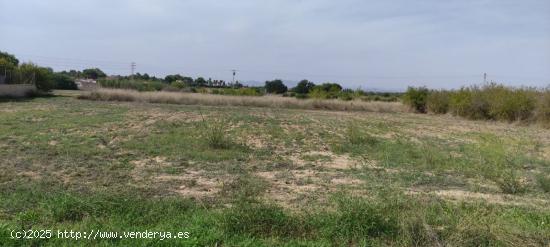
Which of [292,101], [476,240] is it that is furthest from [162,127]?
[292,101]

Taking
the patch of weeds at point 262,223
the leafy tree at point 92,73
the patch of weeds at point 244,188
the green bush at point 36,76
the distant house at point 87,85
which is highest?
the leafy tree at point 92,73

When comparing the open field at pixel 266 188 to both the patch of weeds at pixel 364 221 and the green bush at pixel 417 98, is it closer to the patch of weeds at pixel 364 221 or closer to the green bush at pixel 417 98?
the patch of weeds at pixel 364 221

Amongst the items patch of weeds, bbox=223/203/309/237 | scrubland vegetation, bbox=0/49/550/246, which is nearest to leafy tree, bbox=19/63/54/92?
scrubland vegetation, bbox=0/49/550/246

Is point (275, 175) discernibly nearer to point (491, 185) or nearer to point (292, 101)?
point (491, 185)

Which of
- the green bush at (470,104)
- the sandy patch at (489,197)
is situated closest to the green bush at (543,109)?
the green bush at (470,104)

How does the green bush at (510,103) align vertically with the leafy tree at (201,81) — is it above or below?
below

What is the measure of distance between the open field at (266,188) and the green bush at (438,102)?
1904 cm

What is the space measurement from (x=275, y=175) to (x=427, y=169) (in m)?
2.96

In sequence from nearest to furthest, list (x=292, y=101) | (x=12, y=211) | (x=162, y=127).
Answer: (x=12, y=211)
(x=162, y=127)
(x=292, y=101)

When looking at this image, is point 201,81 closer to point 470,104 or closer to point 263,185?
point 470,104

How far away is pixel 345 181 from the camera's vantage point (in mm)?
6902

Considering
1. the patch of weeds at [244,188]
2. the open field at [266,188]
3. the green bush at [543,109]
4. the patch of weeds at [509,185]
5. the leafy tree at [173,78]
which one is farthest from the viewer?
the leafy tree at [173,78]

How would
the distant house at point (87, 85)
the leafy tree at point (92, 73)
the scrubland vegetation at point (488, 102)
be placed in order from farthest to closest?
the leafy tree at point (92, 73) < the distant house at point (87, 85) < the scrubland vegetation at point (488, 102)

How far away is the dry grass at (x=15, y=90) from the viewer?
978 inches
